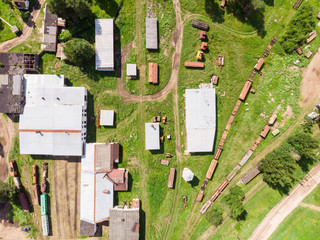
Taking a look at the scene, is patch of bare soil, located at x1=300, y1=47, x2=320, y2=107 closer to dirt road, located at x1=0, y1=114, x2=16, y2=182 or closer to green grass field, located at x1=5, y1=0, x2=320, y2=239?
green grass field, located at x1=5, y1=0, x2=320, y2=239

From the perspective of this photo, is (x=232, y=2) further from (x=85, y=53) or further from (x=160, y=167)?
(x=160, y=167)

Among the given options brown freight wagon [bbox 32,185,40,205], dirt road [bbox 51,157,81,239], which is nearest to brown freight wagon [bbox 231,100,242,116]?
dirt road [bbox 51,157,81,239]

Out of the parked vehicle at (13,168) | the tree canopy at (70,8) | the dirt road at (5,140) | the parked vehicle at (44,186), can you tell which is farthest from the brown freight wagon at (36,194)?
the tree canopy at (70,8)

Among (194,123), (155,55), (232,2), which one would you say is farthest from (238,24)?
(194,123)

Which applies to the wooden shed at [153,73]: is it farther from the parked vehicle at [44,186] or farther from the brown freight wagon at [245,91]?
the parked vehicle at [44,186]

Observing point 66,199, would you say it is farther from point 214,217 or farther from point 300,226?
point 300,226

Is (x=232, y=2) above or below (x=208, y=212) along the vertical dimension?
above
